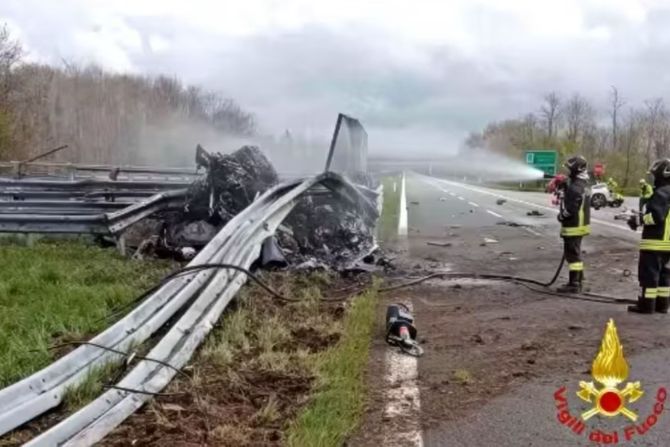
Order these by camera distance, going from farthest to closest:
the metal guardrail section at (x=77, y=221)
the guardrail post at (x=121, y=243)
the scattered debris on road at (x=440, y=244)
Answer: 1. the scattered debris on road at (x=440, y=244)
2. the guardrail post at (x=121, y=243)
3. the metal guardrail section at (x=77, y=221)

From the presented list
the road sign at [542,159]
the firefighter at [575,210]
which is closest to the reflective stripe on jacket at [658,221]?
the firefighter at [575,210]

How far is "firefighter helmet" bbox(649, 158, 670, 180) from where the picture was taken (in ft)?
20.6

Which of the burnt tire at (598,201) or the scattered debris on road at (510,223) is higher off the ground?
the burnt tire at (598,201)

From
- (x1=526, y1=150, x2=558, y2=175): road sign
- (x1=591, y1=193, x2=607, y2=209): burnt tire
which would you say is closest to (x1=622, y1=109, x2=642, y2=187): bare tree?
(x1=526, y1=150, x2=558, y2=175): road sign

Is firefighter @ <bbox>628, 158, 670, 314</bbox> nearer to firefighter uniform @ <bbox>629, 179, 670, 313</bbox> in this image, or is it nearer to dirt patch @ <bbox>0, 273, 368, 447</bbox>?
firefighter uniform @ <bbox>629, 179, 670, 313</bbox>

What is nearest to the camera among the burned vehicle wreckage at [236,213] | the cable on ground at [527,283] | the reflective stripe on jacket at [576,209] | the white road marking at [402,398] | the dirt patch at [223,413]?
the dirt patch at [223,413]

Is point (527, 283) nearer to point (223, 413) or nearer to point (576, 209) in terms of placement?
point (576, 209)

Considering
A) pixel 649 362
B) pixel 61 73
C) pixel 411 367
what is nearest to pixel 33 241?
pixel 411 367

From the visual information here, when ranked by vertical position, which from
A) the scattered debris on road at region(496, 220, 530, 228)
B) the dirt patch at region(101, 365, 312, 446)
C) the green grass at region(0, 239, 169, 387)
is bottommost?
the scattered debris on road at region(496, 220, 530, 228)

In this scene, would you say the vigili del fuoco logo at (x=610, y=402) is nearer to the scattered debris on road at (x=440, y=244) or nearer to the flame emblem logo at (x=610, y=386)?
the flame emblem logo at (x=610, y=386)

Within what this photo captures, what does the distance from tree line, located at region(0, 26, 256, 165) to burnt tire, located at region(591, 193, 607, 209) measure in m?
13.6

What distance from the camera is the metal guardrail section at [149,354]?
3.04 metres

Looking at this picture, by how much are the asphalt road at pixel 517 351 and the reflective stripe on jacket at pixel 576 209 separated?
27.2 inches

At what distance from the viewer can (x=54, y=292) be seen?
18.7ft
